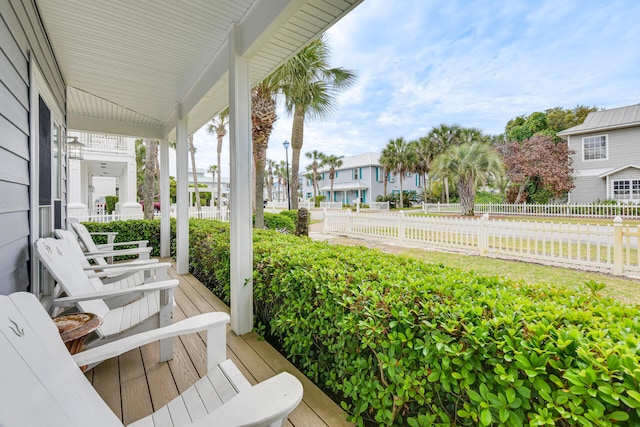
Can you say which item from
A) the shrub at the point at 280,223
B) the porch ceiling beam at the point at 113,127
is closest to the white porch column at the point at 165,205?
the porch ceiling beam at the point at 113,127

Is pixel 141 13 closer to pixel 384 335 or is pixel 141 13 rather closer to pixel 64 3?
pixel 64 3

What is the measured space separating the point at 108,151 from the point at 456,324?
13.1m

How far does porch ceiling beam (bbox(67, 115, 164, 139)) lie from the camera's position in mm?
5484

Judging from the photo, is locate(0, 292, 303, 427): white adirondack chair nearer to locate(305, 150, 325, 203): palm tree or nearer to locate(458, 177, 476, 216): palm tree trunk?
locate(458, 177, 476, 216): palm tree trunk

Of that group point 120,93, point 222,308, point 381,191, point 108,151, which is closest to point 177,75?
point 120,93

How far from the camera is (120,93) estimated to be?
170 inches

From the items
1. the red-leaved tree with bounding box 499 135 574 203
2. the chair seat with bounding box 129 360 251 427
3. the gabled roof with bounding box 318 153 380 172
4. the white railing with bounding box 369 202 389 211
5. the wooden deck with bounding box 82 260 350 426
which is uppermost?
the gabled roof with bounding box 318 153 380 172

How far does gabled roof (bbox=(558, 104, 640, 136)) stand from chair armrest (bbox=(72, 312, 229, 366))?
18681 mm

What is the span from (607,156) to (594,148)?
0.86 m

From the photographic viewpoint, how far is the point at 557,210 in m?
14.2

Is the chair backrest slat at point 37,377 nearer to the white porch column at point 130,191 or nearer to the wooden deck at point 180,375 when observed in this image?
the wooden deck at point 180,375

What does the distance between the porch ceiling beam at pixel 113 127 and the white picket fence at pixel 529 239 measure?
22.5ft

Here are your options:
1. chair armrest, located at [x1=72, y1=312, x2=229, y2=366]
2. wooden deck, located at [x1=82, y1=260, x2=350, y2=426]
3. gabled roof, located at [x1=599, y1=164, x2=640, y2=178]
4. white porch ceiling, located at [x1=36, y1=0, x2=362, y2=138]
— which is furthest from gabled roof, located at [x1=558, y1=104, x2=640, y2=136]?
chair armrest, located at [x1=72, y1=312, x2=229, y2=366]

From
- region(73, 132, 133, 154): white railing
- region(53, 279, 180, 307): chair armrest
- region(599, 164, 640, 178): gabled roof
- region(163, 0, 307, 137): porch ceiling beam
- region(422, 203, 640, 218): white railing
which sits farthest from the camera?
region(599, 164, 640, 178): gabled roof
